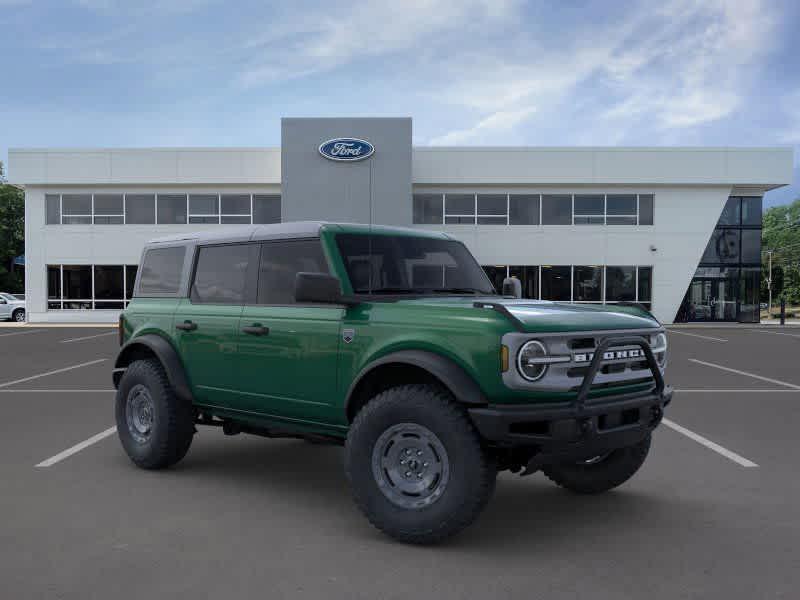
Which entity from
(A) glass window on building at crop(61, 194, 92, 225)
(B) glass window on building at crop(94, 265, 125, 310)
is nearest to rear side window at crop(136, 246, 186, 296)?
(B) glass window on building at crop(94, 265, 125, 310)

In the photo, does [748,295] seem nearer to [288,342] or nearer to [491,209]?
[491,209]

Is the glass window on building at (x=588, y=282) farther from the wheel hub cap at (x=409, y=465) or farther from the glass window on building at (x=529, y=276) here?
the wheel hub cap at (x=409, y=465)

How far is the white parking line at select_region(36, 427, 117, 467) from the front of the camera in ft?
20.9

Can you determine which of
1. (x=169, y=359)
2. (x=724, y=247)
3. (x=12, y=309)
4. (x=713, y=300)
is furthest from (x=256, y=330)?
(x=12, y=309)

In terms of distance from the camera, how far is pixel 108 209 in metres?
32.7

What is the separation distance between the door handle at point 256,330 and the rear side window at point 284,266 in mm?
221

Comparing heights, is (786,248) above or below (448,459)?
above

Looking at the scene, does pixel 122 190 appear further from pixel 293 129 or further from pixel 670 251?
pixel 670 251

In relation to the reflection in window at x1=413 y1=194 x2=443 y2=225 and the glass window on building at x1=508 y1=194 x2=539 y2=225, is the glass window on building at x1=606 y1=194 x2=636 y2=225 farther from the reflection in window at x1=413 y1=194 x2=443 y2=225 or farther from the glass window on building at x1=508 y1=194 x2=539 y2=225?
the reflection in window at x1=413 y1=194 x2=443 y2=225

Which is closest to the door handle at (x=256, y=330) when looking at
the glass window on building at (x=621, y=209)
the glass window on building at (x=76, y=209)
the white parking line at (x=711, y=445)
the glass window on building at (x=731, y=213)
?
the white parking line at (x=711, y=445)

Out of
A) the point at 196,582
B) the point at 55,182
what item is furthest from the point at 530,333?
the point at 55,182

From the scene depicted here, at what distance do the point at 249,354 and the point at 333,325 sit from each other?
33.9 inches

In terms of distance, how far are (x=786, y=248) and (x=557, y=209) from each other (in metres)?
65.6

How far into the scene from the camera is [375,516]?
436 cm
